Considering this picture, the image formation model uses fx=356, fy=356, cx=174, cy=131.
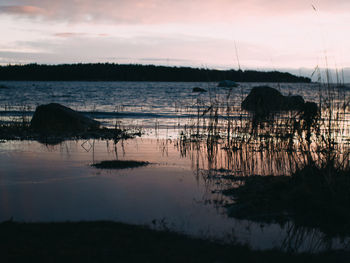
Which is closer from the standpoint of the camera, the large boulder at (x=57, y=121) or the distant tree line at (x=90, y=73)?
the large boulder at (x=57, y=121)

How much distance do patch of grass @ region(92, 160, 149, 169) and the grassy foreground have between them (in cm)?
230

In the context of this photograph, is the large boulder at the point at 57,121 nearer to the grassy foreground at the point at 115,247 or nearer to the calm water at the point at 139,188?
the calm water at the point at 139,188

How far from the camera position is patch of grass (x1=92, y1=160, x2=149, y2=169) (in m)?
5.40

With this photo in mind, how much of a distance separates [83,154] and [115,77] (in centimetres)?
6797

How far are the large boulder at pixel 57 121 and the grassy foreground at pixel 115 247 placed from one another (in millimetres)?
7235

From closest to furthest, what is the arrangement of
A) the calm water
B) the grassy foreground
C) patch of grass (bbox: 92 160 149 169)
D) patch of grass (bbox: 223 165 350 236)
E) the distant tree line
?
the grassy foreground < the calm water < patch of grass (bbox: 223 165 350 236) < patch of grass (bbox: 92 160 149 169) < the distant tree line

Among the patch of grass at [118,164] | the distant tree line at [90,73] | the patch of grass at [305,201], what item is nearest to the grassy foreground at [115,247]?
the patch of grass at [305,201]

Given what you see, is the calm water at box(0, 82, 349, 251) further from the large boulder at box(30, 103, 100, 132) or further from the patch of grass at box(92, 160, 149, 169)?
the large boulder at box(30, 103, 100, 132)

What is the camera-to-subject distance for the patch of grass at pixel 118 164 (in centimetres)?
540

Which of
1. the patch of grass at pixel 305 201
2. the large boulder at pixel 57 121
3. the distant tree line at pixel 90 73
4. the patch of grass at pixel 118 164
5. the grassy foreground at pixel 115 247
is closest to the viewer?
the grassy foreground at pixel 115 247

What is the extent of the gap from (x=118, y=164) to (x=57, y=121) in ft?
17.6

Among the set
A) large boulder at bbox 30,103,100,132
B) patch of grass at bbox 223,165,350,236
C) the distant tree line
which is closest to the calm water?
patch of grass at bbox 223,165,350,236

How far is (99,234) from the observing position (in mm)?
2953

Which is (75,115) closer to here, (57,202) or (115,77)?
(57,202)
